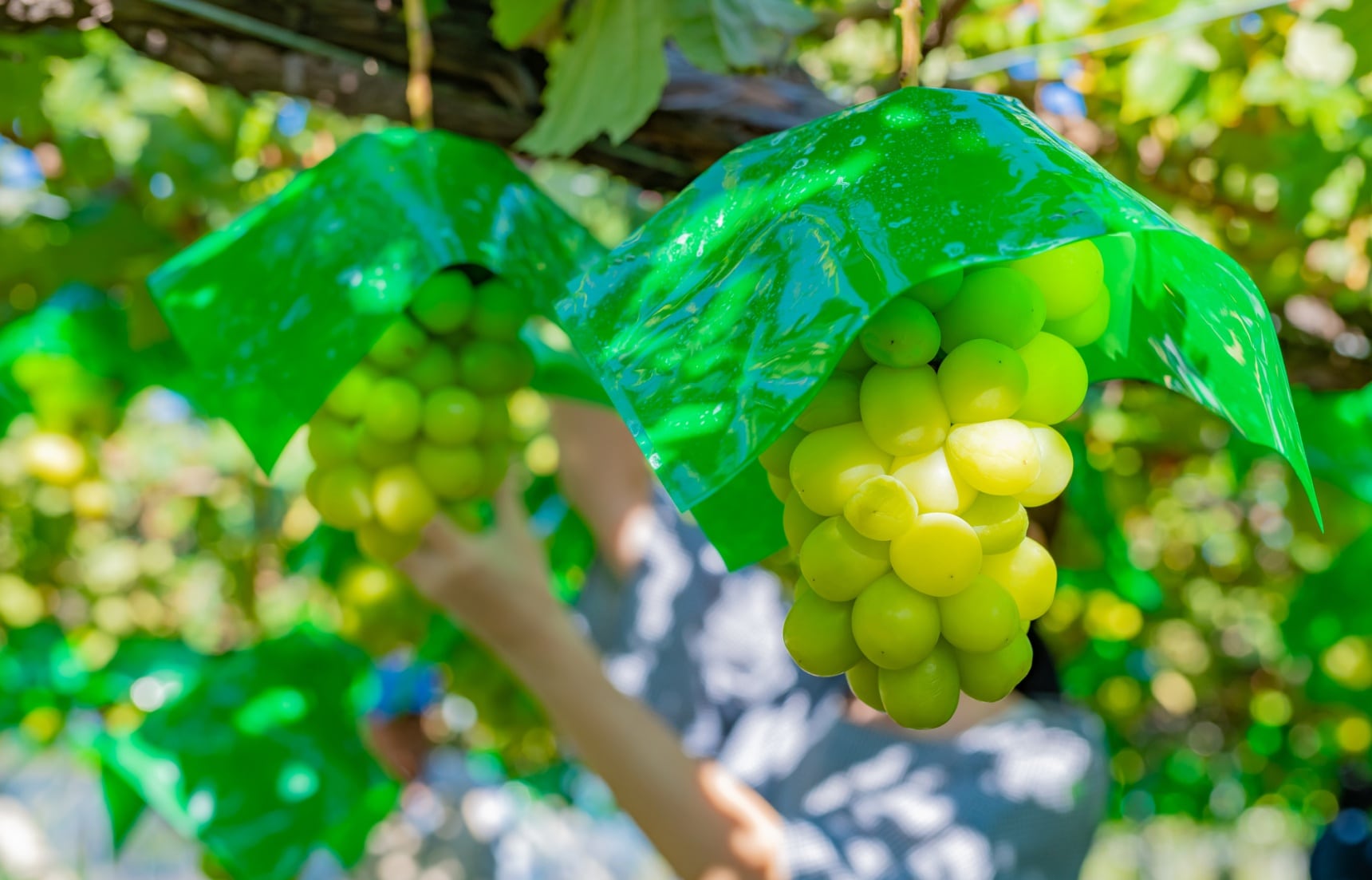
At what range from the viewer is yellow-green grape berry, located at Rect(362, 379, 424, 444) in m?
0.75

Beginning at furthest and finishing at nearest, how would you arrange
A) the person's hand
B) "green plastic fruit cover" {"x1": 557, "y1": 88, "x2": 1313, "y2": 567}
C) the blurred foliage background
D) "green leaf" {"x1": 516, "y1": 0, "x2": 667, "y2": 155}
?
1. the blurred foliage background
2. the person's hand
3. "green leaf" {"x1": 516, "y1": 0, "x2": 667, "y2": 155}
4. "green plastic fruit cover" {"x1": 557, "y1": 88, "x2": 1313, "y2": 567}

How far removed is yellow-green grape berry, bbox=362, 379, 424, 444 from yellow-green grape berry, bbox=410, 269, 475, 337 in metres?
0.05

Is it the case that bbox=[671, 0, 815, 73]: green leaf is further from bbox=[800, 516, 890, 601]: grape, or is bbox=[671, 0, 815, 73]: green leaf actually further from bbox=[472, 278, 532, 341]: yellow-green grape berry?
bbox=[800, 516, 890, 601]: grape

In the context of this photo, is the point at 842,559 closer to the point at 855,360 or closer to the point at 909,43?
the point at 855,360

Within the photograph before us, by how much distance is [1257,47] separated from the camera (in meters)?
1.71

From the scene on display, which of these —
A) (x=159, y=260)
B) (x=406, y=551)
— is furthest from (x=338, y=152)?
(x=159, y=260)

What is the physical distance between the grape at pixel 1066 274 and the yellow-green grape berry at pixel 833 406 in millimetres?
97

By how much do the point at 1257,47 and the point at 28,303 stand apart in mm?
1969

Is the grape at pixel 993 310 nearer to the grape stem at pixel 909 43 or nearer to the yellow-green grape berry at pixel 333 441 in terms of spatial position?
the grape stem at pixel 909 43

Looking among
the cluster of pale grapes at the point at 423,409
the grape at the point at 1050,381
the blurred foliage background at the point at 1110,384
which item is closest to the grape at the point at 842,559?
the grape at the point at 1050,381

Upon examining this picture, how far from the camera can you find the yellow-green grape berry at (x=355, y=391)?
0.77m

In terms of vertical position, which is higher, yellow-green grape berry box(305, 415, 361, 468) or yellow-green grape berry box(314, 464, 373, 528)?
yellow-green grape berry box(305, 415, 361, 468)

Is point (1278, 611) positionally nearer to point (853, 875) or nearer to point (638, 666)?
point (638, 666)

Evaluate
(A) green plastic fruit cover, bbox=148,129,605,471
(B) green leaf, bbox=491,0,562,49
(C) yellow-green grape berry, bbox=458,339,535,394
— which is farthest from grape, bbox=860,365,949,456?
(B) green leaf, bbox=491,0,562,49
